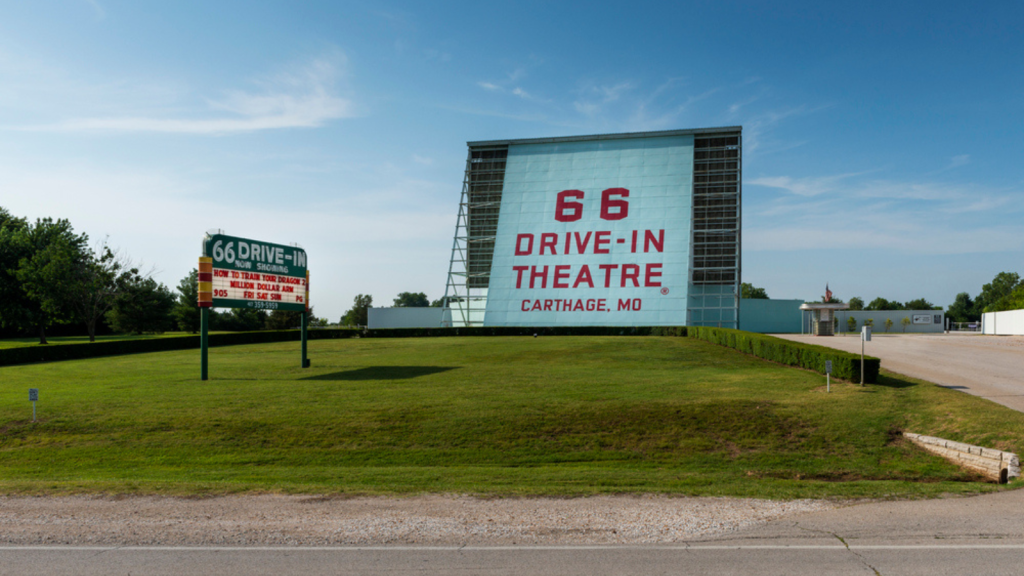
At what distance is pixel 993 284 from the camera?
140 meters

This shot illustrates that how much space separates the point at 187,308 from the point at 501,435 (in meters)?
83.7

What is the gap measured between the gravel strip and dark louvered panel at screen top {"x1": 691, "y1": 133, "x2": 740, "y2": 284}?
5112 centimetres

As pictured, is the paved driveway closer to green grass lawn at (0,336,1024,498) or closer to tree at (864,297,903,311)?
green grass lawn at (0,336,1024,498)

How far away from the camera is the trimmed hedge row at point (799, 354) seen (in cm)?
1859

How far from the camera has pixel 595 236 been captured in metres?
58.0

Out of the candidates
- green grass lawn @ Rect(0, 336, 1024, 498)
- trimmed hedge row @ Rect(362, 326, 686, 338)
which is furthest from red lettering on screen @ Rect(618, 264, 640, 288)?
green grass lawn @ Rect(0, 336, 1024, 498)

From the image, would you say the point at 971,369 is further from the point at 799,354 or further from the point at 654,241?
the point at 654,241

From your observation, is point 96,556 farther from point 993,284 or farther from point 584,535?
point 993,284

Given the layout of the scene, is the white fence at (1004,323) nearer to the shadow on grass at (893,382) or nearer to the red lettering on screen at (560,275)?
the red lettering on screen at (560,275)

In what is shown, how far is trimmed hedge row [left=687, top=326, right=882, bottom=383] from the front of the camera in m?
A: 18.6

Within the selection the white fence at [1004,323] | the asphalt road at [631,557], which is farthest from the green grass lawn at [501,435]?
the white fence at [1004,323]

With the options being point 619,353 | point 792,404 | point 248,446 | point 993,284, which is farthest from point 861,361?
point 993,284

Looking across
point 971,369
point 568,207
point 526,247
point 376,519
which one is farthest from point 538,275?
point 376,519

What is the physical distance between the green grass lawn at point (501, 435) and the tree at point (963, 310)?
157m
